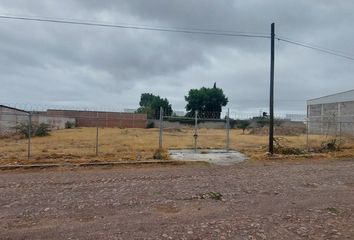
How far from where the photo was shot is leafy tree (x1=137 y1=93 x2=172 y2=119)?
276 feet

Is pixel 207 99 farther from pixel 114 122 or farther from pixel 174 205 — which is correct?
pixel 174 205

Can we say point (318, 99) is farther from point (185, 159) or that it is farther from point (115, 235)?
point (115, 235)

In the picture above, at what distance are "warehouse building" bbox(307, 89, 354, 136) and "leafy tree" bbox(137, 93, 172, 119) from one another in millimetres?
22505

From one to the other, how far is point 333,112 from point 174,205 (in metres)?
45.7

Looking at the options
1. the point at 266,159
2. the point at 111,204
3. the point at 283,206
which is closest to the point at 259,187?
the point at 283,206

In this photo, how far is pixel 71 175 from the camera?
11852mm

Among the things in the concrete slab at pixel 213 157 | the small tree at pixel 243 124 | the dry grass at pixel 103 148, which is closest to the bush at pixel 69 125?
the small tree at pixel 243 124

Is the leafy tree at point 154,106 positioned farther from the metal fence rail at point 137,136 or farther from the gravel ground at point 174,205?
the gravel ground at point 174,205

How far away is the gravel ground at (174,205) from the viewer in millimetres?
6055

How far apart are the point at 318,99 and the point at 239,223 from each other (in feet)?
167

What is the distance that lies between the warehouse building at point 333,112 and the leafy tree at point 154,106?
2251 cm

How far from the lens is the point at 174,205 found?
25.8 feet

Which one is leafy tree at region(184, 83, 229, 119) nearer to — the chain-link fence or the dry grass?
the chain-link fence

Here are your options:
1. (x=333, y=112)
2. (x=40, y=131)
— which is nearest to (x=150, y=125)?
(x=333, y=112)
